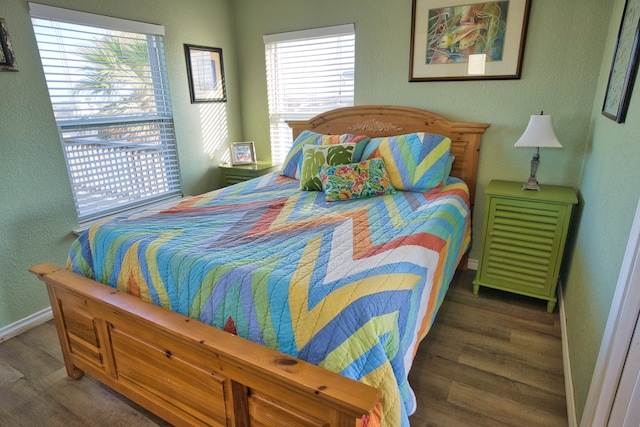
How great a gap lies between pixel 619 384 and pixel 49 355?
264 centimetres

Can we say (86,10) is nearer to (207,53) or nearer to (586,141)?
(207,53)

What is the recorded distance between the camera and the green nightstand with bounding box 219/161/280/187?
11.5ft

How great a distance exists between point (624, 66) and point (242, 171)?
2798mm

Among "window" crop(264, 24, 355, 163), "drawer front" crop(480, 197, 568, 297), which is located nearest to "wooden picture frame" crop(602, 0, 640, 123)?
"drawer front" crop(480, 197, 568, 297)

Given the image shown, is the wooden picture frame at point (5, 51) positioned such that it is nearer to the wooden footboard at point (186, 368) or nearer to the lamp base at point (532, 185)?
the wooden footboard at point (186, 368)

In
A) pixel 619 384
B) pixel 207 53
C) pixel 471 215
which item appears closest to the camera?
pixel 619 384

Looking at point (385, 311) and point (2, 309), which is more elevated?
point (385, 311)

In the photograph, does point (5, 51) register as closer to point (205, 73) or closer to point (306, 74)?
point (205, 73)

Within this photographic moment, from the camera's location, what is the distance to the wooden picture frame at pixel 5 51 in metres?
2.06

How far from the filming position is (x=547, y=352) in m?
2.04

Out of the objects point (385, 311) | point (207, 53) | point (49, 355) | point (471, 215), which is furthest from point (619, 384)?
point (207, 53)

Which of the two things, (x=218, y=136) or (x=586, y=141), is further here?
(x=218, y=136)

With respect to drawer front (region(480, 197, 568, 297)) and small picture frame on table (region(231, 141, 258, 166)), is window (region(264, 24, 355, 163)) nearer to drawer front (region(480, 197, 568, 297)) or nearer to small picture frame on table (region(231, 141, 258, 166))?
small picture frame on table (region(231, 141, 258, 166))

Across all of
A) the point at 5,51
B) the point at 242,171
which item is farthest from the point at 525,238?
the point at 5,51
